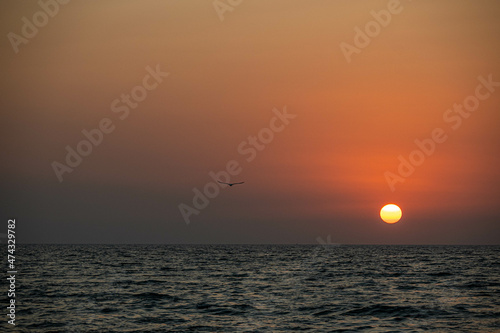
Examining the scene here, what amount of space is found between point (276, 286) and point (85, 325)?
71.3ft

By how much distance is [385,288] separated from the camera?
158 feet

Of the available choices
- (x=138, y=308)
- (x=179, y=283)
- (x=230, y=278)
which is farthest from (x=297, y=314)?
(x=230, y=278)

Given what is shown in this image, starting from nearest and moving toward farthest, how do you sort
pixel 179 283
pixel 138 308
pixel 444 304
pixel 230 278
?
pixel 138 308 < pixel 444 304 < pixel 179 283 < pixel 230 278

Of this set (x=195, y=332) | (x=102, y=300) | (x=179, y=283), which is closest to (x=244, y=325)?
(x=195, y=332)

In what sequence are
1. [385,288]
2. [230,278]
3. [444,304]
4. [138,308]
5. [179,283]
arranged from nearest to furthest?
1. [138,308]
2. [444,304]
3. [385,288]
4. [179,283]
5. [230,278]

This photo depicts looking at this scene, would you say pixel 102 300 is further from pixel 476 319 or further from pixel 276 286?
pixel 476 319

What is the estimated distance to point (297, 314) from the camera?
112 feet

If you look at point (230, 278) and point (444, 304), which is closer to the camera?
point (444, 304)

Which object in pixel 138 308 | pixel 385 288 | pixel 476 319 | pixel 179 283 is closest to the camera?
pixel 476 319

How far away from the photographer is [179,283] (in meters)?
51.9

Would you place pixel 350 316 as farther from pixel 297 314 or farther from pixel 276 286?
pixel 276 286

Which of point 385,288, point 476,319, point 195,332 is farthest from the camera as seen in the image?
point 385,288

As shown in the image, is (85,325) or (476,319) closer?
(85,325)

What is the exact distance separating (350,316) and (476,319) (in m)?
6.94
